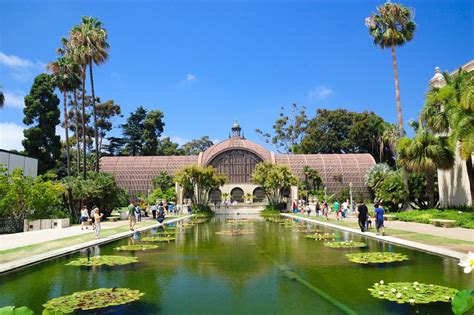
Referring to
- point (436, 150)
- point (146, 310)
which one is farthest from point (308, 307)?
point (436, 150)

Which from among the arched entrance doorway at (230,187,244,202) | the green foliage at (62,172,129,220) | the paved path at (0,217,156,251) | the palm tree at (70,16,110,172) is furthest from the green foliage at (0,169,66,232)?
the arched entrance doorway at (230,187,244,202)

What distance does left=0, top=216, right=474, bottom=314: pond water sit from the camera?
7.38m

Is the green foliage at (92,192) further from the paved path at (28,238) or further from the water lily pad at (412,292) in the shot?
the water lily pad at (412,292)

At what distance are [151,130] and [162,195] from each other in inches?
1160

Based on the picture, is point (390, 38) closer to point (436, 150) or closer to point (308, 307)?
point (436, 150)

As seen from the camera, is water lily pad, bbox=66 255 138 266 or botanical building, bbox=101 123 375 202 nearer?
water lily pad, bbox=66 255 138 266

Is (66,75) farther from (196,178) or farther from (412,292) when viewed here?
(412,292)

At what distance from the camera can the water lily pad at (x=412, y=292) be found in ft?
24.4

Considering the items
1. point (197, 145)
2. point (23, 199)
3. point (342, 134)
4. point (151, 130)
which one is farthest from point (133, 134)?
point (23, 199)

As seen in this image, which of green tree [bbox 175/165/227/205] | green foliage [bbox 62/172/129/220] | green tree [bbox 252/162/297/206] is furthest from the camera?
green tree [bbox 252/162/297/206]

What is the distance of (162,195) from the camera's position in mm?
58656

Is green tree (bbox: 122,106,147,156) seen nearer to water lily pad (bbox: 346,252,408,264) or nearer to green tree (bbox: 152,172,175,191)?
green tree (bbox: 152,172,175,191)

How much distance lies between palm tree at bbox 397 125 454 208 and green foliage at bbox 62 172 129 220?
78.6 feet

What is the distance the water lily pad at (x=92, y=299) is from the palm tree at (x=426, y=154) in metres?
26.1
